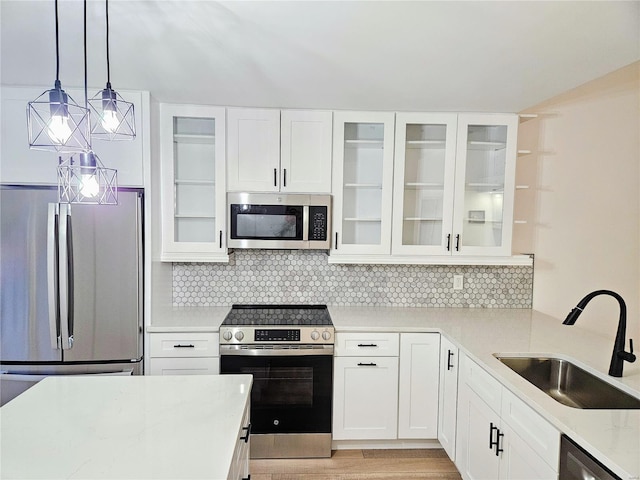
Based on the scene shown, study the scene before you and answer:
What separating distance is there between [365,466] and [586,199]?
2.48 meters

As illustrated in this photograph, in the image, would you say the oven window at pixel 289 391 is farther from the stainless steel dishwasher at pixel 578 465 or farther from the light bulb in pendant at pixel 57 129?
the light bulb in pendant at pixel 57 129

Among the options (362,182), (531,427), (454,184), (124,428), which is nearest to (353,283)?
(362,182)

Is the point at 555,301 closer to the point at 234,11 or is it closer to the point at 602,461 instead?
the point at 602,461

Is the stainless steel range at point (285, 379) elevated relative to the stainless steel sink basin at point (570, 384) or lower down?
lower down

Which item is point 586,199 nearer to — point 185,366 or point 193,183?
point 193,183

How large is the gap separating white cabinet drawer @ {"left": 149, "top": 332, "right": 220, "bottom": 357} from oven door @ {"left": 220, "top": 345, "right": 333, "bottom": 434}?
0.12 m

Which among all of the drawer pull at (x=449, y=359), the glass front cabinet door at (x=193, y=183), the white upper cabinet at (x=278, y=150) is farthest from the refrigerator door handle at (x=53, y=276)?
the drawer pull at (x=449, y=359)

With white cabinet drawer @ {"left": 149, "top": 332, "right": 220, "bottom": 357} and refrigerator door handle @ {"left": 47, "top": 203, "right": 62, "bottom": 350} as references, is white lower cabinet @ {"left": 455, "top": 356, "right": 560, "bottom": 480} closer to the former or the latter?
white cabinet drawer @ {"left": 149, "top": 332, "right": 220, "bottom": 357}

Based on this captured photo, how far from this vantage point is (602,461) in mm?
1110

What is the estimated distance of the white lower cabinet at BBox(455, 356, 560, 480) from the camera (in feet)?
4.66

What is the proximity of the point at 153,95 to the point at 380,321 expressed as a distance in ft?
6.96

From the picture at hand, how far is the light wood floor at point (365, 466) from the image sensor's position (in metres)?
2.44

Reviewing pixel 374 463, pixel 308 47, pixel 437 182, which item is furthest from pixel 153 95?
pixel 374 463

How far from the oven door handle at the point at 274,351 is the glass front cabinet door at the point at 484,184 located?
1.19m
